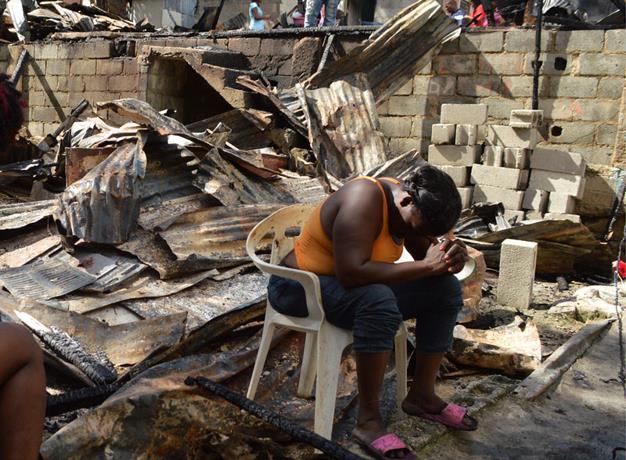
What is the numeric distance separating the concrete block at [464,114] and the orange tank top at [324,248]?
5.76 metres

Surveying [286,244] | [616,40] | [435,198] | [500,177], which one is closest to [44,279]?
[286,244]

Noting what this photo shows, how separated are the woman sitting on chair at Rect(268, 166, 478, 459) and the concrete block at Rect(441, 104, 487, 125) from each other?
5607 mm

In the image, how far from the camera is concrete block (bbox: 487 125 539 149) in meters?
8.32


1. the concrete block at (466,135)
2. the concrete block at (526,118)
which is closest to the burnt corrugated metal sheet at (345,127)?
the concrete block at (466,135)

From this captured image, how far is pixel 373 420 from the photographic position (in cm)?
299

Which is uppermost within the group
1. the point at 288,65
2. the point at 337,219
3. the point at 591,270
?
the point at 288,65

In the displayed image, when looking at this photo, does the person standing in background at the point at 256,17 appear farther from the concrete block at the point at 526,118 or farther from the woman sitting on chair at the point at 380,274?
the woman sitting on chair at the point at 380,274

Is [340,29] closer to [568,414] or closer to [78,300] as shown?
[78,300]

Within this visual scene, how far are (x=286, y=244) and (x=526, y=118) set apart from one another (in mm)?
5587

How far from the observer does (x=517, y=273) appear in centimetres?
609

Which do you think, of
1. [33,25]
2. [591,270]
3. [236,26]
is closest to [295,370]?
[591,270]

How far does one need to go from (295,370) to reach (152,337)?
2.78ft

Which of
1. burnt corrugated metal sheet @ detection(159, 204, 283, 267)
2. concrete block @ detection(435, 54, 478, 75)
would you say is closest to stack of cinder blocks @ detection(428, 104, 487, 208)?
concrete block @ detection(435, 54, 478, 75)

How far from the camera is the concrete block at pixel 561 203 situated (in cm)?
823
